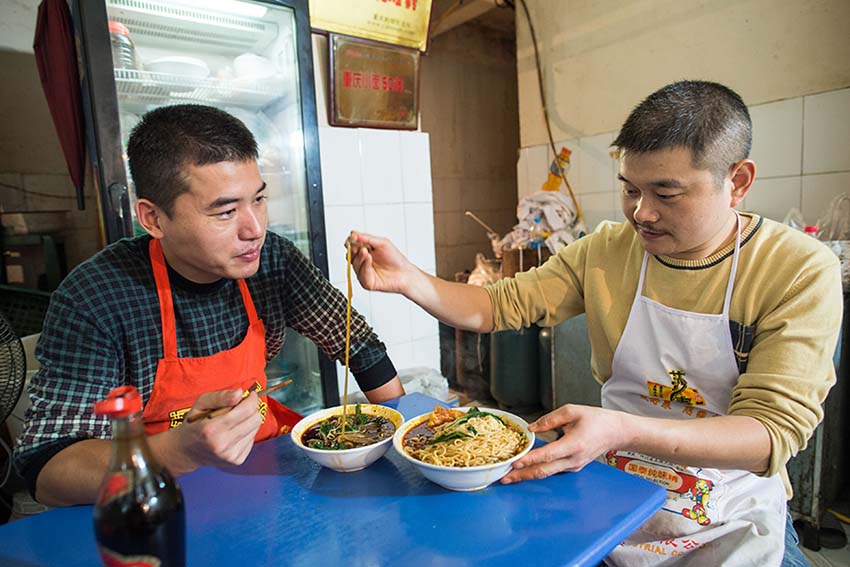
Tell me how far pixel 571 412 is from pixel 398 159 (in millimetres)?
2167

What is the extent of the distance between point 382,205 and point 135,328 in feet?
5.55

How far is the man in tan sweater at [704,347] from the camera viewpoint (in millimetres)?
1167

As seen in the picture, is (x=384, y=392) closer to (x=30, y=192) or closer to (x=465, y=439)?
(x=465, y=439)

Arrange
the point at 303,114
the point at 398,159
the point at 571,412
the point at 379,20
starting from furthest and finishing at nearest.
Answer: the point at 398,159
the point at 379,20
the point at 303,114
the point at 571,412

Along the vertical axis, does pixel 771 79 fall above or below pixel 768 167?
above

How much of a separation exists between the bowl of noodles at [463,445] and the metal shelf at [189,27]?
210 centimetres

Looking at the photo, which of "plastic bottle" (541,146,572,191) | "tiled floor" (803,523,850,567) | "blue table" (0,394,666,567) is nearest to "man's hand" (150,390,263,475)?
"blue table" (0,394,666,567)

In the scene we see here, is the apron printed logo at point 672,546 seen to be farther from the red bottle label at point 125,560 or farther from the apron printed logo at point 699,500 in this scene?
the red bottle label at point 125,560

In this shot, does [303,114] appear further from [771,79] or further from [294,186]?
[771,79]

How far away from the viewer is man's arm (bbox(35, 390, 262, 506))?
99 cm

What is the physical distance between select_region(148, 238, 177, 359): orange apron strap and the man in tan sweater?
583 millimetres

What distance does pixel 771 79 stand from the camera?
3.10m

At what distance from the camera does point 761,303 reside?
1.33m

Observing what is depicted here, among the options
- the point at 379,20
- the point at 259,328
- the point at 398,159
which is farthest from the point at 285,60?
the point at 259,328
